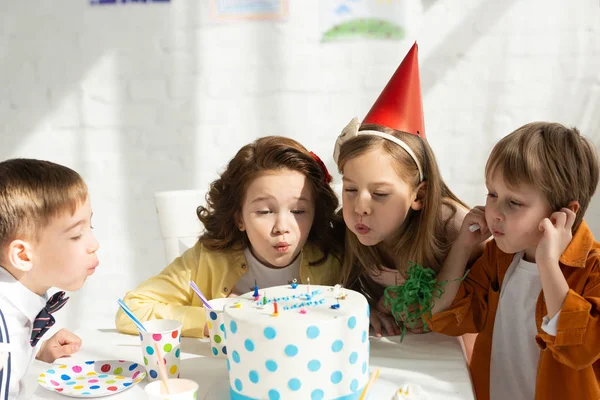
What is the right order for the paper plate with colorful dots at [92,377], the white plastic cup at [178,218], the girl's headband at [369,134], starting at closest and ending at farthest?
the paper plate with colorful dots at [92,377], the girl's headband at [369,134], the white plastic cup at [178,218]

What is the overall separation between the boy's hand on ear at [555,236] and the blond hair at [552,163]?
3 cm

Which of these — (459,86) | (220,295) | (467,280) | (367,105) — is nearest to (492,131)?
(459,86)

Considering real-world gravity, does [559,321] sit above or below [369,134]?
below

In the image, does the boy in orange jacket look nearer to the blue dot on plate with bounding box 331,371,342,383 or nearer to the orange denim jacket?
the orange denim jacket

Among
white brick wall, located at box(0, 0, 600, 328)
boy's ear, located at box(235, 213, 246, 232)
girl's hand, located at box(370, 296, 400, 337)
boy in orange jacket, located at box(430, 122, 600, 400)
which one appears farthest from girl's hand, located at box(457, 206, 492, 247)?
white brick wall, located at box(0, 0, 600, 328)

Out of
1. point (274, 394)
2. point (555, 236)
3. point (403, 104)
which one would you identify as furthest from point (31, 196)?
point (555, 236)

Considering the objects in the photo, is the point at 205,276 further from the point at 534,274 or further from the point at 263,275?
the point at 534,274

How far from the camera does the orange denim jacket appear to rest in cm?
114

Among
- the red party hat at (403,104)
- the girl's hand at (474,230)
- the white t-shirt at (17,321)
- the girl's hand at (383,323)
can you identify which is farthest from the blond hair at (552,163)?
the white t-shirt at (17,321)

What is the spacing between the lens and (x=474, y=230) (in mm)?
1357

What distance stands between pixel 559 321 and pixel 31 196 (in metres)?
0.95

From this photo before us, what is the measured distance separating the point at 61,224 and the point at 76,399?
0.32 meters

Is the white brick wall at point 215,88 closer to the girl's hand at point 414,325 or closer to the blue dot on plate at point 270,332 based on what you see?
the girl's hand at point 414,325

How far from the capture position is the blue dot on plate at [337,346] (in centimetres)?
95
